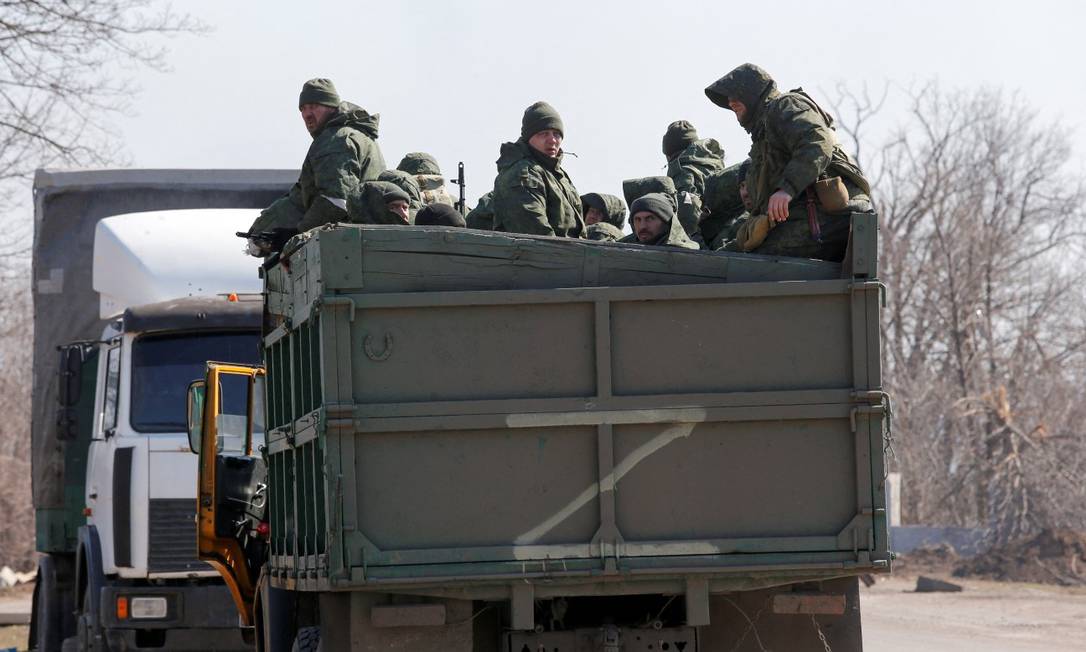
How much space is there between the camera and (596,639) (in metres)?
6.99

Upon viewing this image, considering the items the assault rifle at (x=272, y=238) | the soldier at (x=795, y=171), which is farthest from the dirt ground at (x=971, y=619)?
the soldier at (x=795, y=171)

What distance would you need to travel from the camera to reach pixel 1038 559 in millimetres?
21844

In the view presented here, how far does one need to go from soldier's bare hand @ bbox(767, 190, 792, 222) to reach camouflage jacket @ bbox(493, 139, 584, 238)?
1.50 metres

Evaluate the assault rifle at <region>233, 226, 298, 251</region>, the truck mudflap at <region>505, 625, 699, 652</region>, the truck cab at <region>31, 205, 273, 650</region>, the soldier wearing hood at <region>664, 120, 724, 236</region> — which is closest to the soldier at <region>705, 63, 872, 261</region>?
the truck mudflap at <region>505, 625, 699, 652</region>

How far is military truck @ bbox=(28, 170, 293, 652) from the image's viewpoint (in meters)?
11.5

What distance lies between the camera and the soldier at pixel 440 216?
8953 millimetres

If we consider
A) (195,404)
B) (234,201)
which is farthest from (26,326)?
(195,404)

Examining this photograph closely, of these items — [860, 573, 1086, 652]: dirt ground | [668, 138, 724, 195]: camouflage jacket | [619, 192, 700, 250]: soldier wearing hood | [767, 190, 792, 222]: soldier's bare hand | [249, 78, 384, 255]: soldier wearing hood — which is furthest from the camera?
[860, 573, 1086, 652]: dirt ground

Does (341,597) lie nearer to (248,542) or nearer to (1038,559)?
(248,542)

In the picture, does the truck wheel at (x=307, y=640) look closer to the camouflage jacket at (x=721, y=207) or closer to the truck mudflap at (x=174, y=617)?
the camouflage jacket at (x=721, y=207)

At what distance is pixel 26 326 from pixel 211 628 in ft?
133

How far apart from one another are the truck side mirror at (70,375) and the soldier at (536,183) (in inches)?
173

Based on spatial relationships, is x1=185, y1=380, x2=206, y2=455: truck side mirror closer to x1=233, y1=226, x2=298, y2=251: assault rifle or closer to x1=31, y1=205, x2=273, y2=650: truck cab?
x1=233, y1=226, x2=298, y2=251: assault rifle

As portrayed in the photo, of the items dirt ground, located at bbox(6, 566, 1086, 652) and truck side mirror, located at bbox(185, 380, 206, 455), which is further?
dirt ground, located at bbox(6, 566, 1086, 652)
